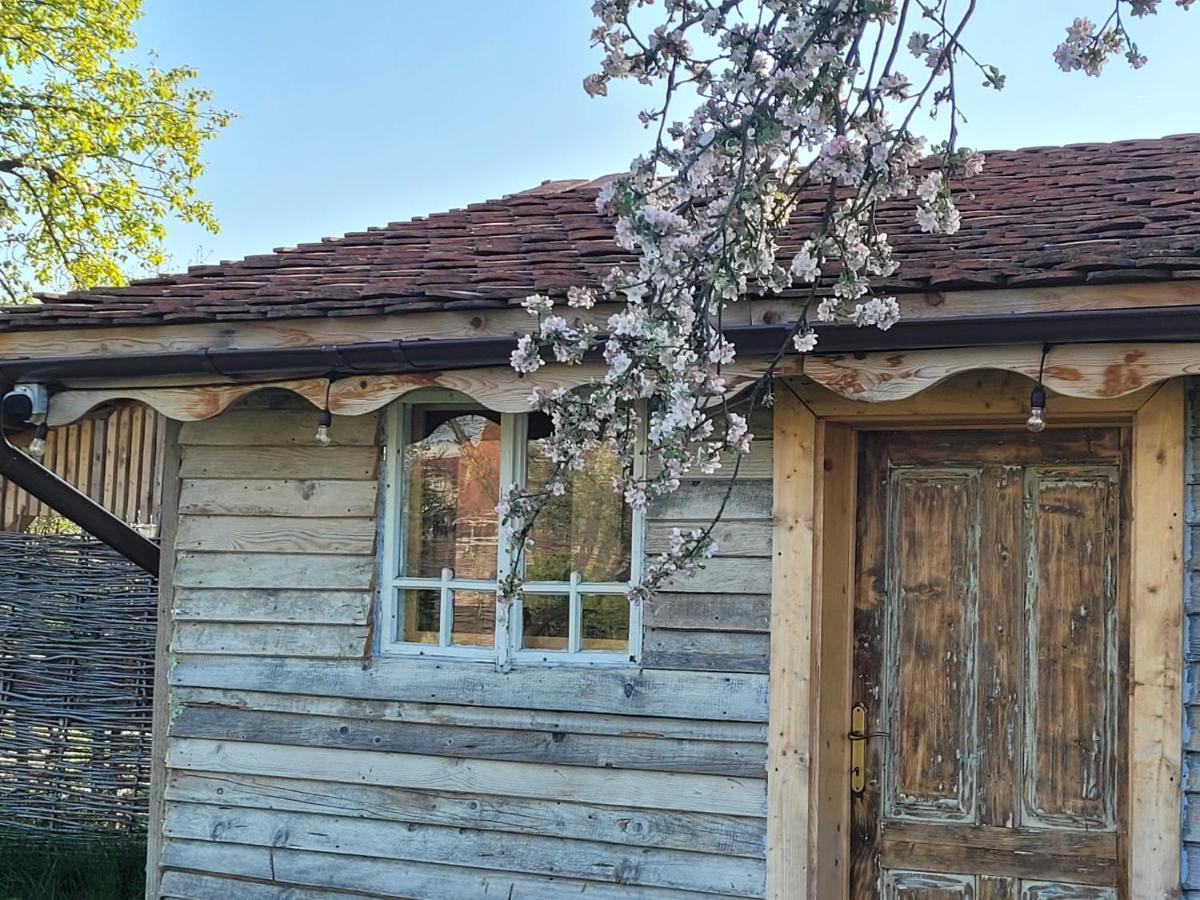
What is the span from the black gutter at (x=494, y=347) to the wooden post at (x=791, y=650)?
47 cm

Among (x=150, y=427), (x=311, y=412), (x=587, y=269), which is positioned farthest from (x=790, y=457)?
(x=150, y=427)

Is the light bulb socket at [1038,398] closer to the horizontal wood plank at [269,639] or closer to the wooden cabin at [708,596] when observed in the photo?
the wooden cabin at [708,596]

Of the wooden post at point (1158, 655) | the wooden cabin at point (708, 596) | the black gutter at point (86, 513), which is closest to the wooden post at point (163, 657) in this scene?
the wooden cabin at point (708, 596)

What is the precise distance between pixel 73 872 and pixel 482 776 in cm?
318

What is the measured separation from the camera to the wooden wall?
11.7 meters

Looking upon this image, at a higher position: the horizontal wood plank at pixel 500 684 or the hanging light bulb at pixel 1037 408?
the hanging light bulb at pixel 1037 408

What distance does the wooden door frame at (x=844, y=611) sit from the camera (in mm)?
4402

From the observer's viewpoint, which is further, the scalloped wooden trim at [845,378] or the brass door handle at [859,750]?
the brass door handle at [859,750]

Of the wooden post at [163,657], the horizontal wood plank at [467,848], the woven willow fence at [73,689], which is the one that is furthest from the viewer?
the woven willow fence at [73,689]

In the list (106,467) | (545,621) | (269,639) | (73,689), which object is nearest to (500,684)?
(545,621)

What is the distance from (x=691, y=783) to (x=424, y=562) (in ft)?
4.61

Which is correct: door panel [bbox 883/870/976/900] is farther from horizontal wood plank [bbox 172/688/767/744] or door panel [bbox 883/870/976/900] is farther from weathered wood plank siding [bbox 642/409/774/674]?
weathered wood plank siding [bbox 642/409/774/674]

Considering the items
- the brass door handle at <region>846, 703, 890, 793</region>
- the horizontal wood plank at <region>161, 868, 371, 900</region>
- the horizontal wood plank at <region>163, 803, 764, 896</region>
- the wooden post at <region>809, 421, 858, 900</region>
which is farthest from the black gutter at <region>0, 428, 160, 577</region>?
the brass door handle at <region>846, 703, 890, 793</region>

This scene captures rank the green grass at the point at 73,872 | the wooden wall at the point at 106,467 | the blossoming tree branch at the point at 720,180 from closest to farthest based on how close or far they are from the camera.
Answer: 1. the blossoming tree branch at the point at 720,180
2. the green grass at the point at 73,872
3. the wooden wall at the point at 106,467
